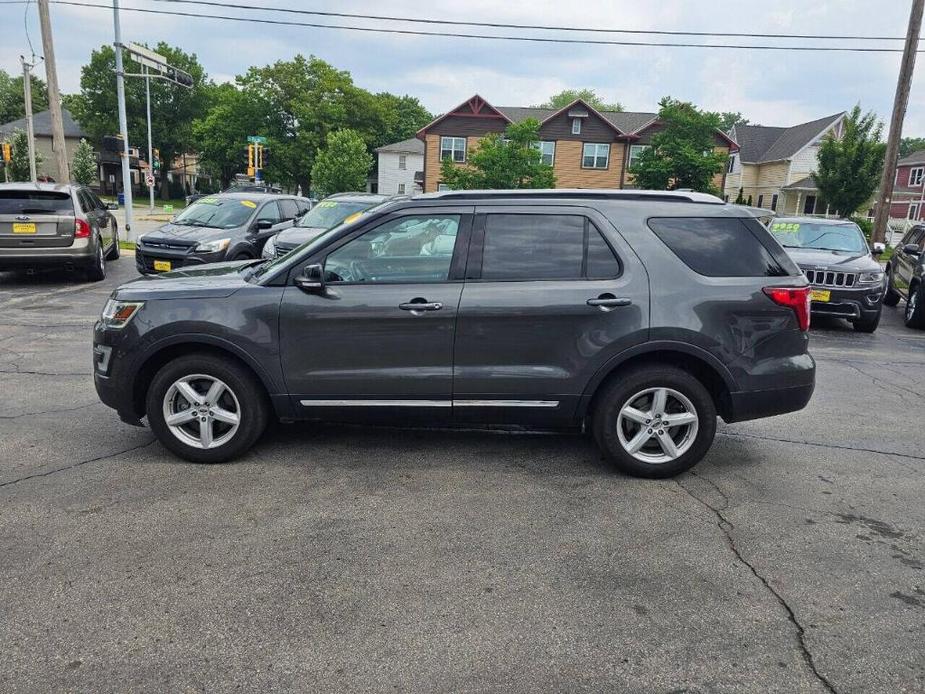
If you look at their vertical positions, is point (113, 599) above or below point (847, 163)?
below

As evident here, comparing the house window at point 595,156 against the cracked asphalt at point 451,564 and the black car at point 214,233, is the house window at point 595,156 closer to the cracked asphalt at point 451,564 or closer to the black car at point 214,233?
the black car at point 214,233

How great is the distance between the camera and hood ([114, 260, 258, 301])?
4.41 metres

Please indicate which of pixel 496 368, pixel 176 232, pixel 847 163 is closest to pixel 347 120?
pixel 847 163

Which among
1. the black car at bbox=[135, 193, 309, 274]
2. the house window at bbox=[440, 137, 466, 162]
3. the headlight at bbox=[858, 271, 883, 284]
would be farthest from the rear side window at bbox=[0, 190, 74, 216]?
the house window at bbox=[440, 137, 466, 162]

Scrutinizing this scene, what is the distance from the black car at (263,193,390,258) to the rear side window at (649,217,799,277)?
24.2ft

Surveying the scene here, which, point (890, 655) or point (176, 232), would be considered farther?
point (176, 232)

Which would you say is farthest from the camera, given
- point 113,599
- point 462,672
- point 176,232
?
point 176,232

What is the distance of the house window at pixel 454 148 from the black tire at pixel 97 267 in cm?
3504

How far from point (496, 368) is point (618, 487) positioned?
3.55ft

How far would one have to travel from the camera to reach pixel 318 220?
42.1 ft

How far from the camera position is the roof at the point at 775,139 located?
1907 inches

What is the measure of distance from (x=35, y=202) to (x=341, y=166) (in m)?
34.1

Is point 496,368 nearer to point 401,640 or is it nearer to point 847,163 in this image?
point 401,640

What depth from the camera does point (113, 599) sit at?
3.01m
